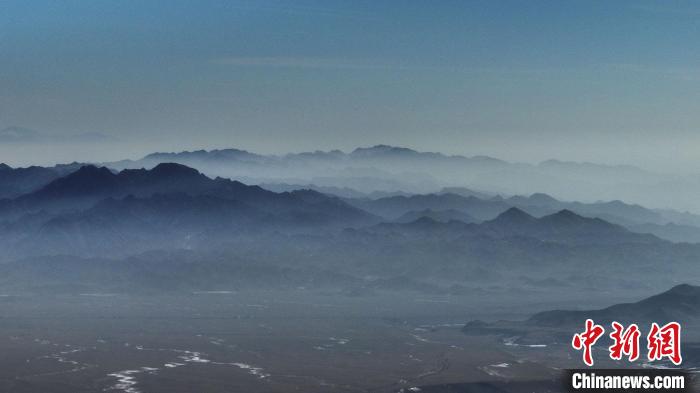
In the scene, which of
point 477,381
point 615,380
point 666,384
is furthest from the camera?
point 477,381

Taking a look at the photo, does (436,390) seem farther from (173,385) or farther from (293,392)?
(173,385)

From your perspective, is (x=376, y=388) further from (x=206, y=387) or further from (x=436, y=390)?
(x=206, y=387)

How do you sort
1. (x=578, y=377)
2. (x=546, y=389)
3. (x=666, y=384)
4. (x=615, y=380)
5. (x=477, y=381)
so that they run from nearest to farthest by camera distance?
(x=578, y=377) < (x=615, y=380) < (x=666, y=384) < (x=546, y=389) < (x=477, y=381)

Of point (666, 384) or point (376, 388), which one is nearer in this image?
point (666, 384)

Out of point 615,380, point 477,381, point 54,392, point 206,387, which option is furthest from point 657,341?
point 54,392

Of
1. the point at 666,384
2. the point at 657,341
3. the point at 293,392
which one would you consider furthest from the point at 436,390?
the point at 657,341

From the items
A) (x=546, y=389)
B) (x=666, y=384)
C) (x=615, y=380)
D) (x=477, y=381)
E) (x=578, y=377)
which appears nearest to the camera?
(x=578, y=377)

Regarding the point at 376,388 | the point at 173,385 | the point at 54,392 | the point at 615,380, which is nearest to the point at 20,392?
the point at 54,392

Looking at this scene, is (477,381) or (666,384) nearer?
(666,384)
